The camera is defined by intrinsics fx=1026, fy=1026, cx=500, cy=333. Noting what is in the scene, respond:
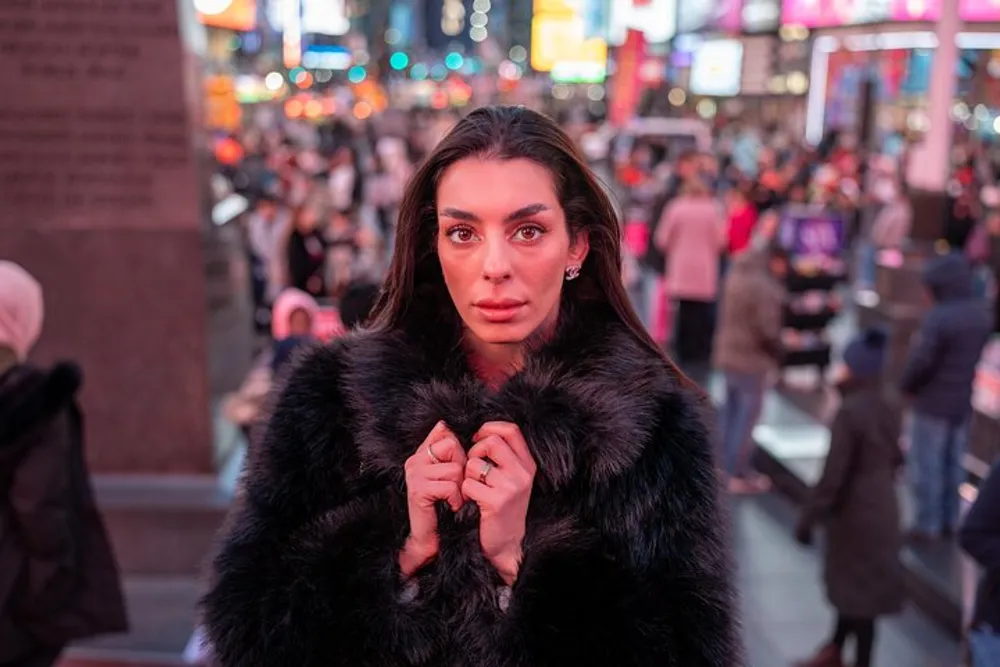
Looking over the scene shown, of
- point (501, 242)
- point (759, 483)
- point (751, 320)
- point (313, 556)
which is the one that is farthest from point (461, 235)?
point (759, 483)

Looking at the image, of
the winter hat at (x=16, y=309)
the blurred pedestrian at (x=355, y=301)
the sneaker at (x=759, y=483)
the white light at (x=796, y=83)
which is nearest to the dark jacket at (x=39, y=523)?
the winter hat at (x=16, y=309)

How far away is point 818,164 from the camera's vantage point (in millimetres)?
19641

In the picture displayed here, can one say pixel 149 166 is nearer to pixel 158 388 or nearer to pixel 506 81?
pixel 158 388

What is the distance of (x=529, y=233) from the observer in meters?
1.77

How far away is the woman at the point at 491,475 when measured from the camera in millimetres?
1658

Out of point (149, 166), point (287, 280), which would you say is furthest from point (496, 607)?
point (287, 280)

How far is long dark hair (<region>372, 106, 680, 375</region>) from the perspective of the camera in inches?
70.0

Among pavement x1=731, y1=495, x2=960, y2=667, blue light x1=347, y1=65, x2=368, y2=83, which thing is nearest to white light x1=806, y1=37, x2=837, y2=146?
pavement x1=731, y1=495, x2=960, y2=667

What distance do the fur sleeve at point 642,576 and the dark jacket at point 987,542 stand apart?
6.30 feet

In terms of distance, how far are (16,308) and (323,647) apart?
7.45ft

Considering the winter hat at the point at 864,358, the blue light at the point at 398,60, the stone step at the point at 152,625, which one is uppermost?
the blue light at the point at 398,60

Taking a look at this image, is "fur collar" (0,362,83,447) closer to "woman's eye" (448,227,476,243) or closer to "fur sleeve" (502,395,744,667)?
"woman's eye" (448,227,476,243)

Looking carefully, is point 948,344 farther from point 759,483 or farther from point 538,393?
point 538,393

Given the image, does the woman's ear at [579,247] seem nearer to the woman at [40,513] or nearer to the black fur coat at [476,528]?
the black fur coat at [476,528]
